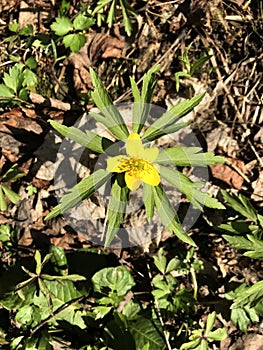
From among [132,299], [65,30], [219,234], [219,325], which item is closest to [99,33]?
[65,30]

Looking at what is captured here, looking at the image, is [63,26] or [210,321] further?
[63,26]

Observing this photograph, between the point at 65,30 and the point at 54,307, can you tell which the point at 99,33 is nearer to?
the point at 65,30

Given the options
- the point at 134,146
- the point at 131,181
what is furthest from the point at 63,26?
the point at 131,181

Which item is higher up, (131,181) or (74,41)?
(74,41)

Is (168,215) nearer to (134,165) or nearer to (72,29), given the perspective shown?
(134,165)

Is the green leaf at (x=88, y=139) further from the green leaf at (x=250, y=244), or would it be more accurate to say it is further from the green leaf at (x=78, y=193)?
the green leaf at (x=250, y=244)

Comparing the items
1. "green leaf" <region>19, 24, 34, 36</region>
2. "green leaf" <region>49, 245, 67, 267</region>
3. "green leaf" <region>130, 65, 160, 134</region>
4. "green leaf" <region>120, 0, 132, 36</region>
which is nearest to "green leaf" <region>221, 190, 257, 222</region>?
"green leaf" <region>130, 65, 160, 134</region>
